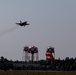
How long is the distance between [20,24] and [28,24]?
2033mm

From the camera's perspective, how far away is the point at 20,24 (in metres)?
100

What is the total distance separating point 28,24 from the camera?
100250mm
